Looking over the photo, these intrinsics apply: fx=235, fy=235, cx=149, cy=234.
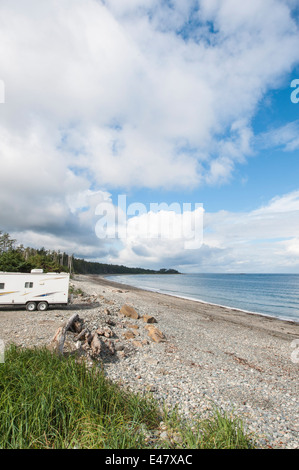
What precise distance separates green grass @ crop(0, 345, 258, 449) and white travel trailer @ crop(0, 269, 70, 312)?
49.6 feet

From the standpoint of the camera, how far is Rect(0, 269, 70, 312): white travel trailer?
19.4 m

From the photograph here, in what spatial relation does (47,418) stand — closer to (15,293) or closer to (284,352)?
(284,352)

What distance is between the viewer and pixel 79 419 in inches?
180

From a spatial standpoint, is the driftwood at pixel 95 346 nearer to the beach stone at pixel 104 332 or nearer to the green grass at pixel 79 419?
the beach stone at pixel 104 332

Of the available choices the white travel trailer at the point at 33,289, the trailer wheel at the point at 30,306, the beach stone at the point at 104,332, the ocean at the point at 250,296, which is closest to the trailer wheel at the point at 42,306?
the white travel trailer at the point at 33,289

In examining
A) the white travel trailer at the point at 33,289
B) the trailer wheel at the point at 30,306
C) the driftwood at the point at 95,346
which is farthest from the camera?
the trailer wheel at the point at 30,306

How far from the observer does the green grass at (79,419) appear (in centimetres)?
428

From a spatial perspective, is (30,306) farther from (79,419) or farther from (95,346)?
(79,419)

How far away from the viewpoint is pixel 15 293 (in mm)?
19609

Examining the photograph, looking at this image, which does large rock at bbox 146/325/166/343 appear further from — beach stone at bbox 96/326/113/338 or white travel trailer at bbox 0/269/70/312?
white travel trailer at bbox 0/269/70/312

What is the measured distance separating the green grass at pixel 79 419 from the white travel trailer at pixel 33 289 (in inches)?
595

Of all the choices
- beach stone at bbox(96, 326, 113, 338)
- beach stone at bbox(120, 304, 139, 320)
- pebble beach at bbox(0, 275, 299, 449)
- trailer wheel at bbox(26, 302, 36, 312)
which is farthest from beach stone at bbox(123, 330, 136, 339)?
trailer wheel at bbox(26, 302, 36, 312)
